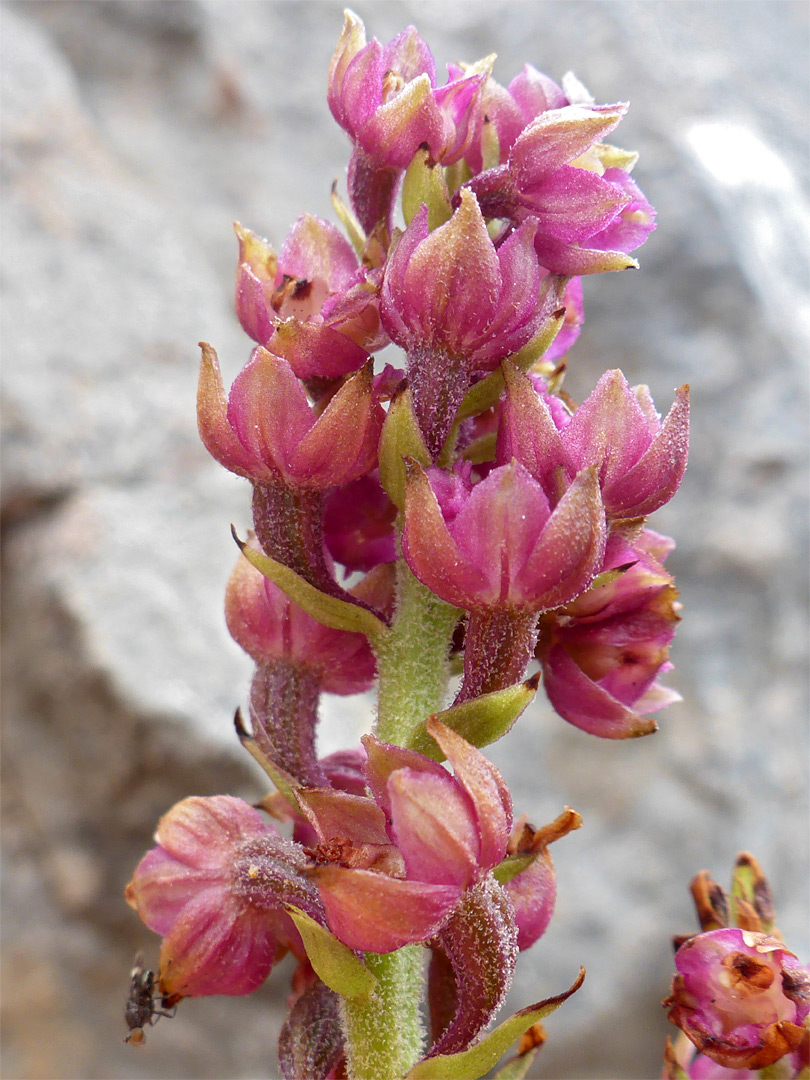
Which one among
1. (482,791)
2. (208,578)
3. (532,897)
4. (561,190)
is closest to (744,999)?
(532,897)

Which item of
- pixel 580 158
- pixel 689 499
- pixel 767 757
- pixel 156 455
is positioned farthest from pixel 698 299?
pixel 580 158

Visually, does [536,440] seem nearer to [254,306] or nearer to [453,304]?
[453,304]

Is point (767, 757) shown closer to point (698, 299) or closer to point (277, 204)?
point (698, 299)

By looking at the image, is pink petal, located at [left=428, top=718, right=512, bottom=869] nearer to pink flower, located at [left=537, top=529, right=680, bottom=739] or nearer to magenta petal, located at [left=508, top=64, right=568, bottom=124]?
pink flower, located at [left=537, top=529, right=680, bottom=739]

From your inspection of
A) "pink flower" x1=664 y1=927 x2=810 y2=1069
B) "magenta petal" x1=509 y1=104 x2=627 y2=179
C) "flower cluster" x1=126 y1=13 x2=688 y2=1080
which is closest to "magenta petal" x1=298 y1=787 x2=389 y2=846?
"flower cluster" x1=126 y1=13 x2=688 y2=1080

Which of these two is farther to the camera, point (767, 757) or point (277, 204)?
point (277, 204)
